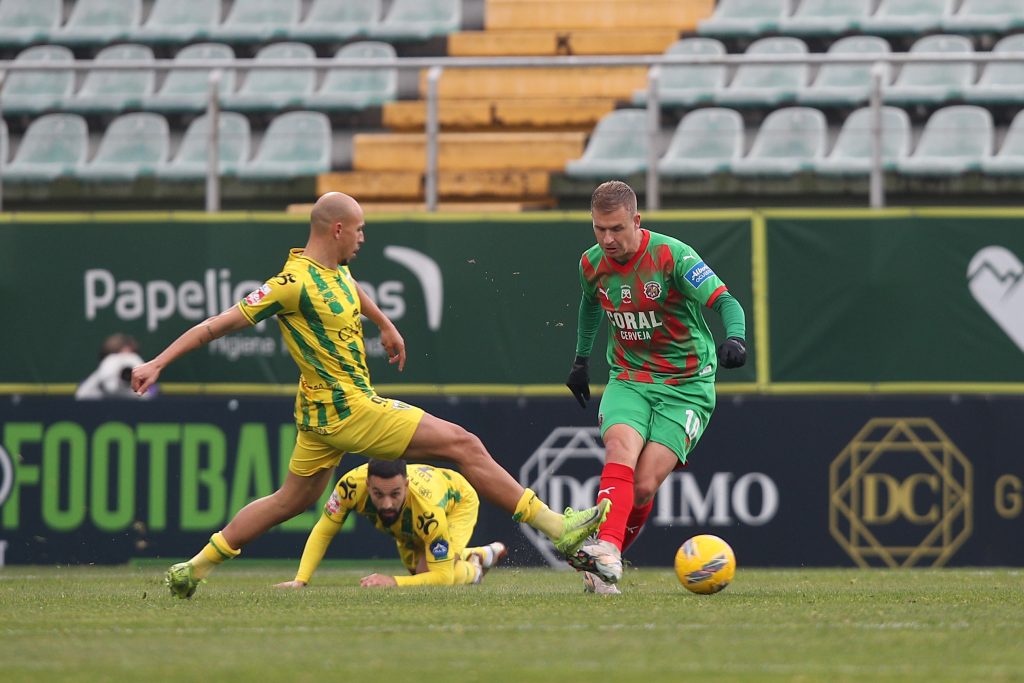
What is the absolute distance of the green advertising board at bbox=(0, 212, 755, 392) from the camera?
13.1 meters

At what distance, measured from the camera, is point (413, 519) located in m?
10.1

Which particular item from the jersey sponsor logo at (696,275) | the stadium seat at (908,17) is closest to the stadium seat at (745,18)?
the stadium seat at (908,17)

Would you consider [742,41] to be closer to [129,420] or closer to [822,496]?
[822,496]

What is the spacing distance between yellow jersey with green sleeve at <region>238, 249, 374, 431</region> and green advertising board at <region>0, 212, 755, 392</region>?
487cm

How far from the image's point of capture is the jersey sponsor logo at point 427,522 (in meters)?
10.1

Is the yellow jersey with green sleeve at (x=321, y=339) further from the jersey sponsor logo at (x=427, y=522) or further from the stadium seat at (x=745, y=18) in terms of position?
the stadium seat at (x=745, y=18)

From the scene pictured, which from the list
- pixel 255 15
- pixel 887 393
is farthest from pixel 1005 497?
pixel 255 15

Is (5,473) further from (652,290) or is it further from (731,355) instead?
(731,355)

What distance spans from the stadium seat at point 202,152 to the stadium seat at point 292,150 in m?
0.25

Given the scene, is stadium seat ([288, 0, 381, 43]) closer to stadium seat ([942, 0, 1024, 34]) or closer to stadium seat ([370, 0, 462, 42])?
stadium seat ([370, 0, 462, 42])

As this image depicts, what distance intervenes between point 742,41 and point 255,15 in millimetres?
5662

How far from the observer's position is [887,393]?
12727 millimetres

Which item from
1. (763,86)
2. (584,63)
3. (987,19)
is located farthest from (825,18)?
(584,63)

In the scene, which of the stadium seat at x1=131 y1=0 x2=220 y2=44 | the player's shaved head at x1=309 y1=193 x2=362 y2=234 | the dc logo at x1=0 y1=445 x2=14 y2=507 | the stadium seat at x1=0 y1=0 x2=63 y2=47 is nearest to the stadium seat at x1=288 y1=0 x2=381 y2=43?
the stadium seat at x1=131 y1=0 x2=220 y2=44
